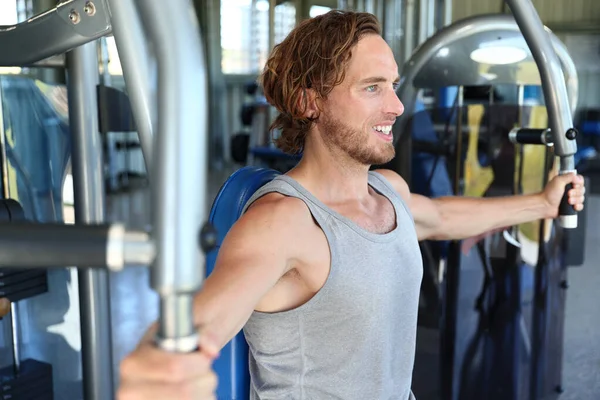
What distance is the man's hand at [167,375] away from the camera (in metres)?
0.41

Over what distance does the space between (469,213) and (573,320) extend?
1993 millimetres

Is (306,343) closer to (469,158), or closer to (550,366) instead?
(469,158)

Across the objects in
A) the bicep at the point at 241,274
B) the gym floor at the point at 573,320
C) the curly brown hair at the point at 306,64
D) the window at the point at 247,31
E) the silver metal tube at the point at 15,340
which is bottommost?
the gym floor at the point at 573,320

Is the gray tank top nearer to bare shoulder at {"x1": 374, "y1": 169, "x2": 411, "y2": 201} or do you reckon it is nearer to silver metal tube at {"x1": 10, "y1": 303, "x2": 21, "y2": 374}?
bare shoulder at {"x1": 374, "y1": 169, "x2": 411, "y2": 201}

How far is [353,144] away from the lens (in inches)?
50.6

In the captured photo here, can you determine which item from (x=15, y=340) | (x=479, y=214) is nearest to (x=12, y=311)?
(x=15, y=340)

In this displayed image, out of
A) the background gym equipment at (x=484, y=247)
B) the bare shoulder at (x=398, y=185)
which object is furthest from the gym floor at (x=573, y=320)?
the bare shoulder at (x=398, y=185)

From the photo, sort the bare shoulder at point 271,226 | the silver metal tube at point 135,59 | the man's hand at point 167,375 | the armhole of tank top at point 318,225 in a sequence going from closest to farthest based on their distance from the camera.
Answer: the man's hand at point 167,375 < the silver metal tube at point 135,59 < the bare shoulder at point 271,226 < the armhole of tank top at point 318,225

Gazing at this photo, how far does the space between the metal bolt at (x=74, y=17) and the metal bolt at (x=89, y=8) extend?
0.07 feet

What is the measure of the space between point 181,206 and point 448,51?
1.82 m

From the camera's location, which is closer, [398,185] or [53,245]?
[53,245]

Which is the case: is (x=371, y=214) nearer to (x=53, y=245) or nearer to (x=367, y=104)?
(x=367, y=104)

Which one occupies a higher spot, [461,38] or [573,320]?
[461,38]

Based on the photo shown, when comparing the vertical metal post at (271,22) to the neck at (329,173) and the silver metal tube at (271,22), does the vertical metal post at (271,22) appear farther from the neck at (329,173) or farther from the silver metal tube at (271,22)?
the neck at (329,173)
